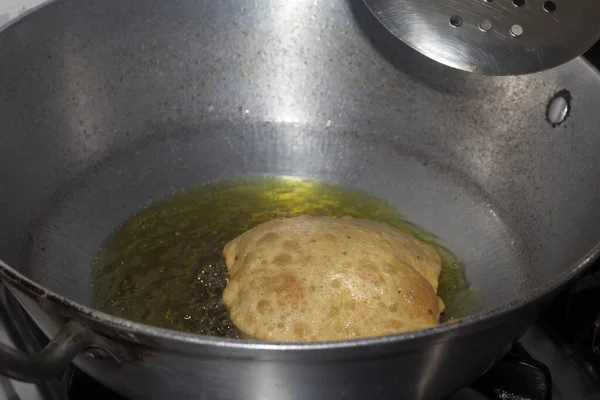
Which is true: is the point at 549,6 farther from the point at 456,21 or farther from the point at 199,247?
the point at 199,247

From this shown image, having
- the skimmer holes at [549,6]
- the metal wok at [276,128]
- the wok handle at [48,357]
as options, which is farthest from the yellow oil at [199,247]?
the skimmer holes at [549,6]

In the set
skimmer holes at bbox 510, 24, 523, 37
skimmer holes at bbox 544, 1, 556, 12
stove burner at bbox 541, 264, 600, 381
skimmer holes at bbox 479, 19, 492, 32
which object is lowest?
stove burner at bbox 541, 264, 600, 381

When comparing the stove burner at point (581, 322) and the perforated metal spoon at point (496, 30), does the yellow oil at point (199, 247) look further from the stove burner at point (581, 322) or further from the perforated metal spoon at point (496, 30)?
the perforated metal spoon at point (496, 30)

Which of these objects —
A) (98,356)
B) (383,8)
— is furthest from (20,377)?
(383,8)

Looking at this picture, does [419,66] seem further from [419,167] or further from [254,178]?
[254,178]

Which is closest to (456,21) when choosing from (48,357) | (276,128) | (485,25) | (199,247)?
(485,25)

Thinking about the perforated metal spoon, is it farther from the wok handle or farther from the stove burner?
the wok handle

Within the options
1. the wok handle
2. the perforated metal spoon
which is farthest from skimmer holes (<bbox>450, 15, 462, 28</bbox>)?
the wok handle
